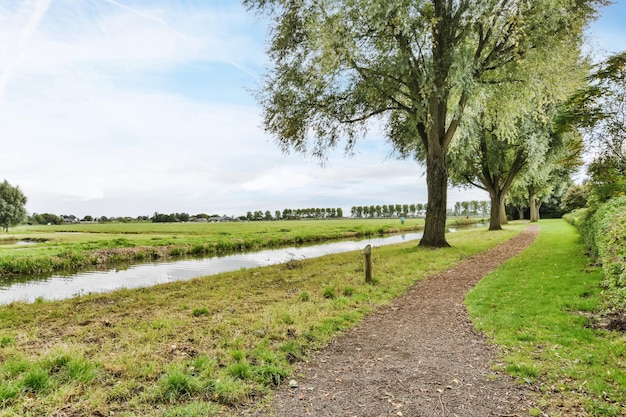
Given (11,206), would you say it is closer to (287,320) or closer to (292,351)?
(287,320)

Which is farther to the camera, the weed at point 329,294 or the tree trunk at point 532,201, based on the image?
the tree trunk at point 532,201

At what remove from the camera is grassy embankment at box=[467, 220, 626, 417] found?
464cm

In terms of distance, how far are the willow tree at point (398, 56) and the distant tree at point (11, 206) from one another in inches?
2279

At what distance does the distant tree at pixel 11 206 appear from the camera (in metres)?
55.0

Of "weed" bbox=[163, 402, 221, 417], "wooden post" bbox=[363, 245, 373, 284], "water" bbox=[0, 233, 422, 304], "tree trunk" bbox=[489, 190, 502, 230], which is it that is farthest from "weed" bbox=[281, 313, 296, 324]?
"tree trunk" bbox=[489, 190, 502, 230]

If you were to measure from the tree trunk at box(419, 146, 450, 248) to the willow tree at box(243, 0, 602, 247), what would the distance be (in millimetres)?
52

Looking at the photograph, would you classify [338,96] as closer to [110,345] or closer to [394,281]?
[394,281]

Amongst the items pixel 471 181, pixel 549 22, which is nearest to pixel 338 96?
pixel 549 22

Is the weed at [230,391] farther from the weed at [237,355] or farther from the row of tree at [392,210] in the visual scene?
the row of tree at [392,210]

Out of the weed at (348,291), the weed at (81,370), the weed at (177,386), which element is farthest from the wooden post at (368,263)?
the weed at (81,370)

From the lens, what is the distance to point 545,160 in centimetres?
2766

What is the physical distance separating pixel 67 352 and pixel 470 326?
290 inches

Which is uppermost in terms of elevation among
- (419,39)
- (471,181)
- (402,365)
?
(419,39)

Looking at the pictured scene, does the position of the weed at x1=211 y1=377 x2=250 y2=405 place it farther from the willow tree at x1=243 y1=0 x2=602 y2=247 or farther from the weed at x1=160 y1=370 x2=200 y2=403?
the willow tree at x1=243 y1=0 x2=602 y2=247
